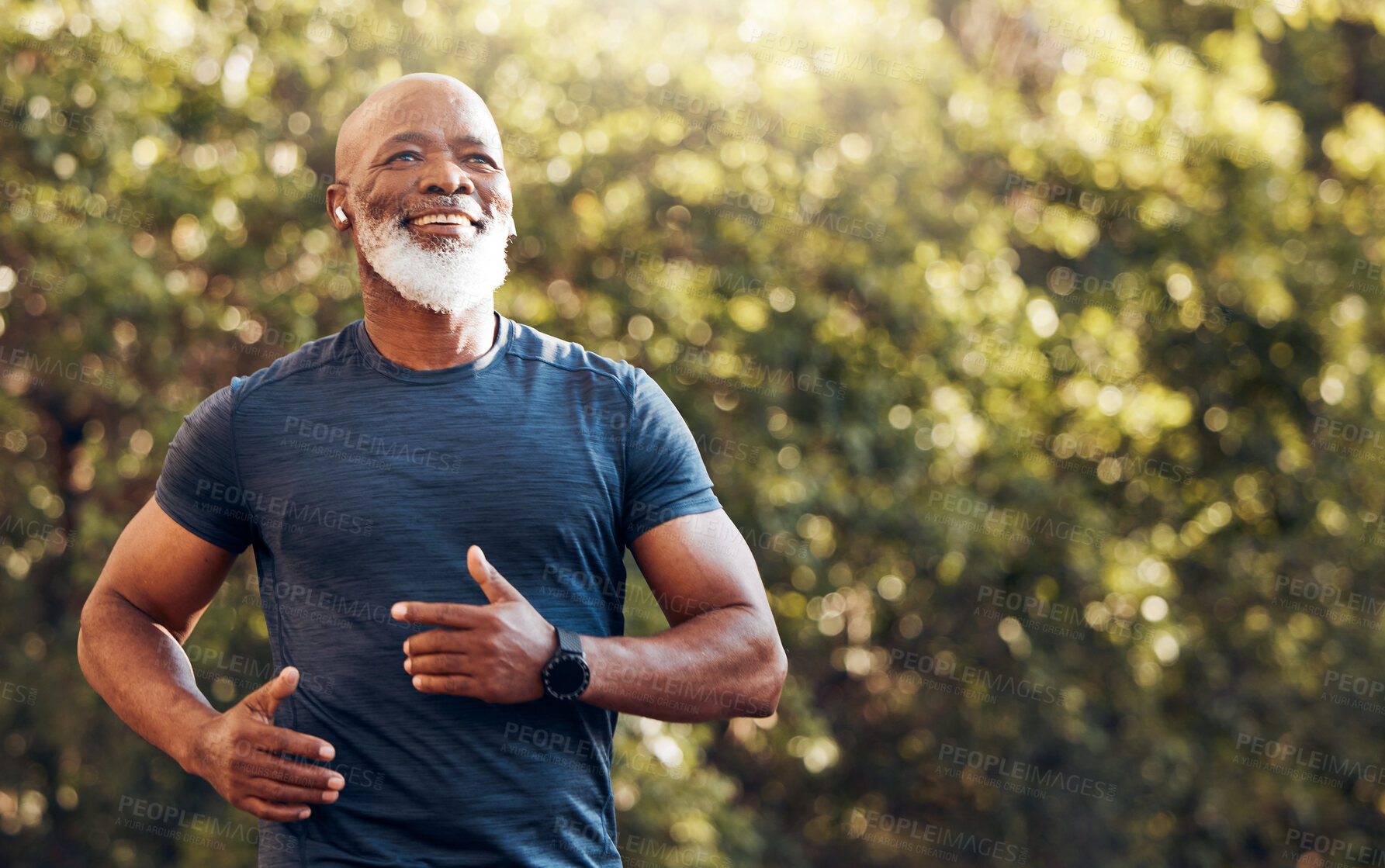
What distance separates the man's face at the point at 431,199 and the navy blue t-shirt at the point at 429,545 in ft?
0.52

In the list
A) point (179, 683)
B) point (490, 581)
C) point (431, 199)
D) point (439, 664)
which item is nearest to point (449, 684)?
point (439, 664)

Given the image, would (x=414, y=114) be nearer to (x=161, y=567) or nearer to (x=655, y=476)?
(x=655, y=476)

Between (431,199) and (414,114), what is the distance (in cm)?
15

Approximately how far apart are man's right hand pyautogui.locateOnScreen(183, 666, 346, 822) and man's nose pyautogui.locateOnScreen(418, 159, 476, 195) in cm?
80

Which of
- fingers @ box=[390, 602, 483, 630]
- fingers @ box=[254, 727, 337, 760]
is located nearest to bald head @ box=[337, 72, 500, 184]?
fingers @ box=[390, 602, 483, 630]

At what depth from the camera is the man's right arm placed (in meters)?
1.70

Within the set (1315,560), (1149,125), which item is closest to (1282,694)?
(1315,560)

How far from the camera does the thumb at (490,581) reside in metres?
1.65

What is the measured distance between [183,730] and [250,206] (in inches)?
164

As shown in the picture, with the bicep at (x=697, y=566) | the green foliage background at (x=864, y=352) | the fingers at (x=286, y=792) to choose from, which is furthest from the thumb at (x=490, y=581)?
the green foliage background at (x=864, y=352)

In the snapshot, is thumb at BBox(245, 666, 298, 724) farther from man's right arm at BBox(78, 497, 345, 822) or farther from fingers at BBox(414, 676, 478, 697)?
fingers at BBox(414, 676, 478, 697)

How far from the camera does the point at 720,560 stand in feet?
6.04

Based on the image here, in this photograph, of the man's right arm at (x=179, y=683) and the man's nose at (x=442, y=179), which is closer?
the man's right arm at (x=179, y=683)

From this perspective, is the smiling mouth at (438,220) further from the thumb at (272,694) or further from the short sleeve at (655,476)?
the thumb at (272,694)
